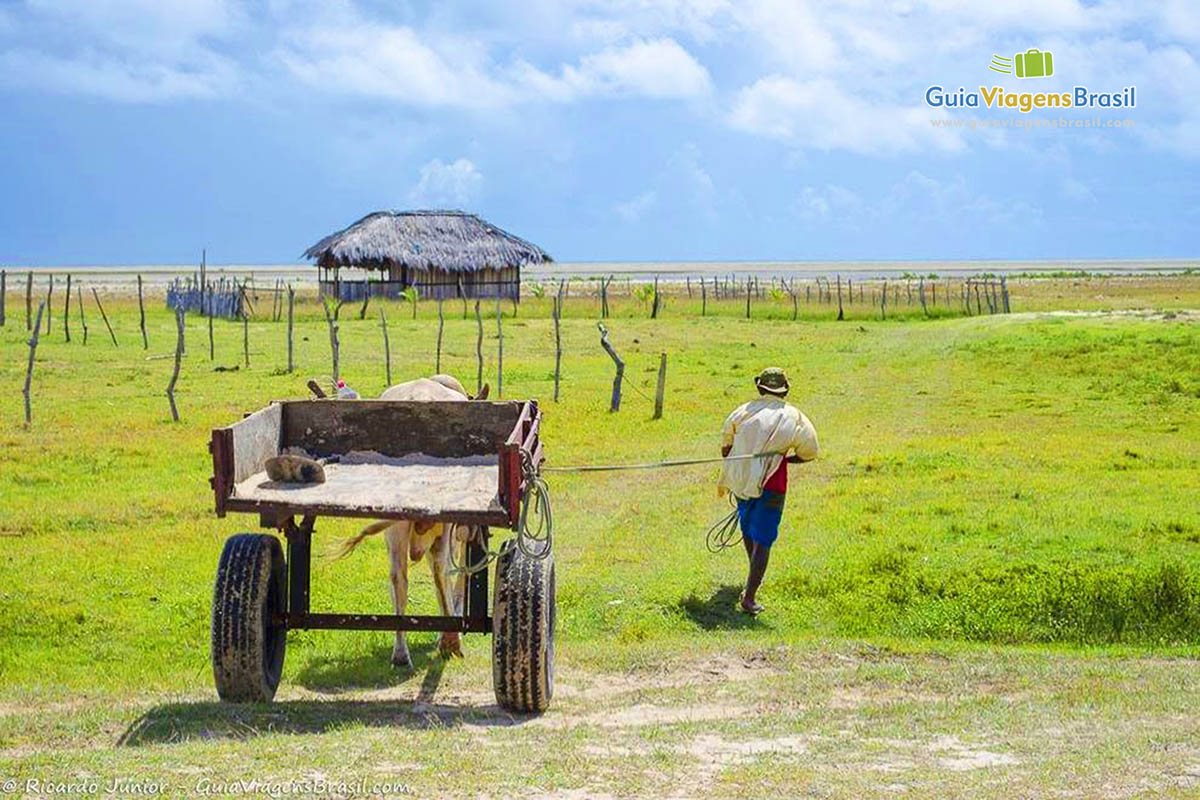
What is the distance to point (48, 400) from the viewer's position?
21188 millimetres

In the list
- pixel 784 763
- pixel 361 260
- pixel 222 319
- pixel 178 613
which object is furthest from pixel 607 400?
pixel 361 260

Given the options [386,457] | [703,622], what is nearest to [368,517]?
[386,457]

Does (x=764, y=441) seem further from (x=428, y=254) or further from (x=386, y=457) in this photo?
(x=428, y=254)

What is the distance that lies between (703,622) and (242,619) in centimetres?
358

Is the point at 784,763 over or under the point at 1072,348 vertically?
under

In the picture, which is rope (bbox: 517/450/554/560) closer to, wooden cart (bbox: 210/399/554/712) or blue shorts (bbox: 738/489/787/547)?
wooden cart (bbox: 210/399/554/712)

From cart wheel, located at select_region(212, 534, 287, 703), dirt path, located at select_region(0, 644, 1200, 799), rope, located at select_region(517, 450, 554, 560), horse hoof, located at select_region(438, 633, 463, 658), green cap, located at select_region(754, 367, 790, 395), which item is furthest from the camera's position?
green cap, located at select_region(754, 367, 790, 395)

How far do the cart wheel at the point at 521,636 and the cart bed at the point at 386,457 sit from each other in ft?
1.39

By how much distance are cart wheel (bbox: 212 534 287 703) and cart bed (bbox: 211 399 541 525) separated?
13.1 inches

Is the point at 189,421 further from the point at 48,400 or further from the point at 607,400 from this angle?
the point at 607,400

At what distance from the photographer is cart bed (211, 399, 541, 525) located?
648cm

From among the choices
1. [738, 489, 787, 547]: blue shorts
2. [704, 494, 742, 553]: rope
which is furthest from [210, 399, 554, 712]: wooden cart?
[704, 494, 742, 553]: rope

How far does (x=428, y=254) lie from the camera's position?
47875 mm

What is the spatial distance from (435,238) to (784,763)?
44.7m
